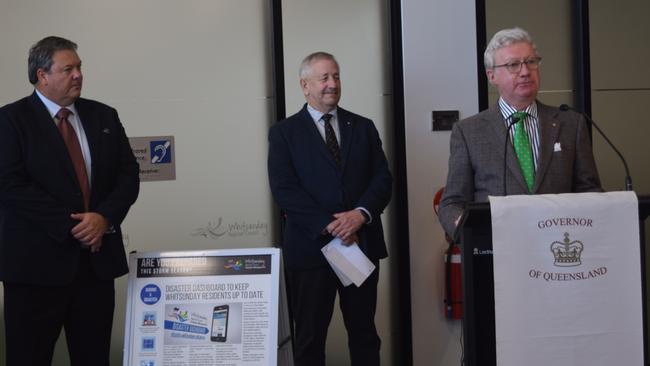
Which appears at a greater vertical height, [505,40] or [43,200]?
[505,40]

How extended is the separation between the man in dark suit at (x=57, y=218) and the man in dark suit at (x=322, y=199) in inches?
31.7

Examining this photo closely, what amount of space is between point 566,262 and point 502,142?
66cm

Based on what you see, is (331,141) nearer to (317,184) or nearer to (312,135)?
(312,135)

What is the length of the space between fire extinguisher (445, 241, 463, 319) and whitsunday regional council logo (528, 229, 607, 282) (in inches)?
89.2

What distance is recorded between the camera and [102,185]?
10.1 feet

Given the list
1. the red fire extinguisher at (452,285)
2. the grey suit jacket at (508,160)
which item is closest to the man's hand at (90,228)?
the grey suit jacket at (508,160)

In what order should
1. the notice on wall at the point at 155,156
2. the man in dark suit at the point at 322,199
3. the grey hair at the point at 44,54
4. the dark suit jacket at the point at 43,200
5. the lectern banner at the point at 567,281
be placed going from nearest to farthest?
1. the lectern banner at the point at 567,281
2. the dark suit jacket at the point at 43,200
3. the grey hair at the point at 44,54
4. the man in dark suit at the point at 322,199
5. the notice on wall at the point at 155,156

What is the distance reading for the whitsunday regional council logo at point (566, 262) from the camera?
2.15 m

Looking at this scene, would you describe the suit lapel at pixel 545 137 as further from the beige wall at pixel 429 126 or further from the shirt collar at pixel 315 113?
the beige wall at pixel 429 126

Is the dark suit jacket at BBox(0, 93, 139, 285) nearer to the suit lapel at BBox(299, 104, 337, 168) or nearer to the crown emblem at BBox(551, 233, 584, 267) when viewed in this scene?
the suit lapel at BBox(299, 104, 337, 168)

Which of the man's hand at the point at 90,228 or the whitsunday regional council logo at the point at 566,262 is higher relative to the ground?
the man's hand at the point at 90,228

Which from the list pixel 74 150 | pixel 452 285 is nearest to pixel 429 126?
pixel 452 285

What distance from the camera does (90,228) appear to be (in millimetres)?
2887

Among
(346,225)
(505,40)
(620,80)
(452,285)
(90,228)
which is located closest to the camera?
(505,40)
